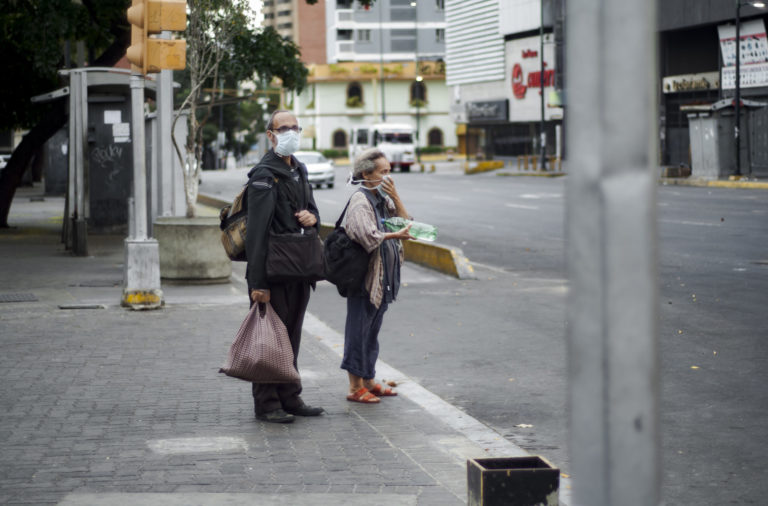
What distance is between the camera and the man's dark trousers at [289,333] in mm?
6844

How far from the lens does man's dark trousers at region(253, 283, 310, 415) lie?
6.84 m

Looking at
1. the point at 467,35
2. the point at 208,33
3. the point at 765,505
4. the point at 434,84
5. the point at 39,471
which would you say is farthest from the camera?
the point at 434,84

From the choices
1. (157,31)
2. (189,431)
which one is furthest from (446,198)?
(189,431)

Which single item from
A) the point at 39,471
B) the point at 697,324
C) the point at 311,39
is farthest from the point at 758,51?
the point at 311,39

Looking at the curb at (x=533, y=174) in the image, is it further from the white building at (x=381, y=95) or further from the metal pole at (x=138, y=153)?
the white building at (x=381, y=95)

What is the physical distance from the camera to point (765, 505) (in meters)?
5.06

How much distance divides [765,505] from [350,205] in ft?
11.0

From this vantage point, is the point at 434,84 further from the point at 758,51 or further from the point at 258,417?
the point at 258,417

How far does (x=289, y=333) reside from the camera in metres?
7.04

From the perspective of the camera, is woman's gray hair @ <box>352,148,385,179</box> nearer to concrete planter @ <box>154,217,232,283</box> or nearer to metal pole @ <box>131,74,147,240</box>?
metal pole @ <box>131,74,147,240</box>

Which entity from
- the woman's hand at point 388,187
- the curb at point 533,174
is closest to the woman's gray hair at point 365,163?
the woman's hand at point 388,187

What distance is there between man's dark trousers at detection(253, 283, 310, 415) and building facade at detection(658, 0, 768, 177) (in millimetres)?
33423

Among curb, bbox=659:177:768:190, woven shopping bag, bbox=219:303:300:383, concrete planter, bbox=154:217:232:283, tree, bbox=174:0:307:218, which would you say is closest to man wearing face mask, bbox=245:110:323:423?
woven shopping bag, bbox=219:303:300:383

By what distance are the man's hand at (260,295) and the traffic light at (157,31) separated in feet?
17.1
